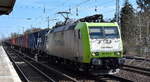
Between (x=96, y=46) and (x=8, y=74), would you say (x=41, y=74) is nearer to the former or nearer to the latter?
(x=8, y=74)

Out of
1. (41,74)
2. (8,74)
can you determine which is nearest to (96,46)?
(8,74)

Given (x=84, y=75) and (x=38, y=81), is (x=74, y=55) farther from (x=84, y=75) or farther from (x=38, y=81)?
(x=38, y=81)

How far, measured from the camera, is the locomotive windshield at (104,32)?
19514 mm

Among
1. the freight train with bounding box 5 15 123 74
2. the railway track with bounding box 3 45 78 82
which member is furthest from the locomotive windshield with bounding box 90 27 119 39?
the railway track with bounding box 3 45 78 82

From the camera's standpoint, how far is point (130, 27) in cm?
6656

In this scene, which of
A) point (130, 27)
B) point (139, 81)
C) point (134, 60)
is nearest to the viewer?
point (139, 81)

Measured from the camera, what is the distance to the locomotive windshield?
19514 mm

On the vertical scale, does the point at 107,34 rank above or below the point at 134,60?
above

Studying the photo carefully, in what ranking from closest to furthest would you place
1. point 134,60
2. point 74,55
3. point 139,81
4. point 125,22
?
point 139,81
point 74,55
point 134,60
point 125,22

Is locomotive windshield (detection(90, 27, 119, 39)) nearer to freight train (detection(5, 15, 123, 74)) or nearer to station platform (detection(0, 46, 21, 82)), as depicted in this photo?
freight train (detection(5, 15, 123, 74))

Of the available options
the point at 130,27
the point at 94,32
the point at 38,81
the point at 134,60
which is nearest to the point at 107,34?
the point at 94,32

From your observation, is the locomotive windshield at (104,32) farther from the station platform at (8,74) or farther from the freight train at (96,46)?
the station platform at (8,74)

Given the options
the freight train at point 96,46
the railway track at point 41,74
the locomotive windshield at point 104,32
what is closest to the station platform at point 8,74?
the railway track at point 41,74

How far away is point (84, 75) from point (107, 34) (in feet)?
9.17
